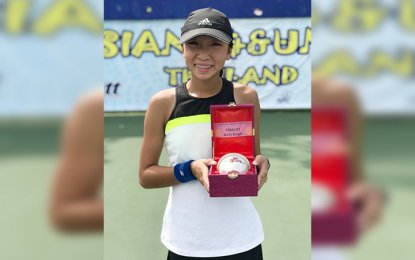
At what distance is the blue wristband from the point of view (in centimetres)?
134

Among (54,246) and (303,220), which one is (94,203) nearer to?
(54,246)

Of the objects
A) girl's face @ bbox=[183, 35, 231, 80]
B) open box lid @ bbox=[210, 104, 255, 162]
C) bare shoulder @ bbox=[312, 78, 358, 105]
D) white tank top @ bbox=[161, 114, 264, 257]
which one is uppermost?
girl's face @ bbox=[183, 35, 231, 80]

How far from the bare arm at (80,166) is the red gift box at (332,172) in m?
0.45

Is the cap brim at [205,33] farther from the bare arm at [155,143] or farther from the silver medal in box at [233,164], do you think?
the silver medal in box at [233,164]

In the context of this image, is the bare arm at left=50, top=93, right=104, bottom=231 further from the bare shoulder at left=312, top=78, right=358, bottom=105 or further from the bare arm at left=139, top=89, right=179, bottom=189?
the bare shoulder at left=312, top=78, right=358, bottom=105

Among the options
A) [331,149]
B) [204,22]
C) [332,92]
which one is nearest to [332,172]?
[331,149]

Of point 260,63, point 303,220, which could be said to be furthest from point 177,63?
point 303,220

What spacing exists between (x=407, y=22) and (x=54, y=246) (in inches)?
34.8

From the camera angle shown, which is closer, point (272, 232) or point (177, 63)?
point (272, 232)

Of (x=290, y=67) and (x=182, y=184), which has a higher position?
(x=290, y=67)

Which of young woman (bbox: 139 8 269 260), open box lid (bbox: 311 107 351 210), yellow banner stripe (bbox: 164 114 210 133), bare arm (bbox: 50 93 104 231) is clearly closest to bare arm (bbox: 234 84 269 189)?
young woman (bbox: 139 8 269 260)

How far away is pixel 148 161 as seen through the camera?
144 cm

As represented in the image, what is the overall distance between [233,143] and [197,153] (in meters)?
0.10

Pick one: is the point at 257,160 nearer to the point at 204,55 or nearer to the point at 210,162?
the point at 210,162
